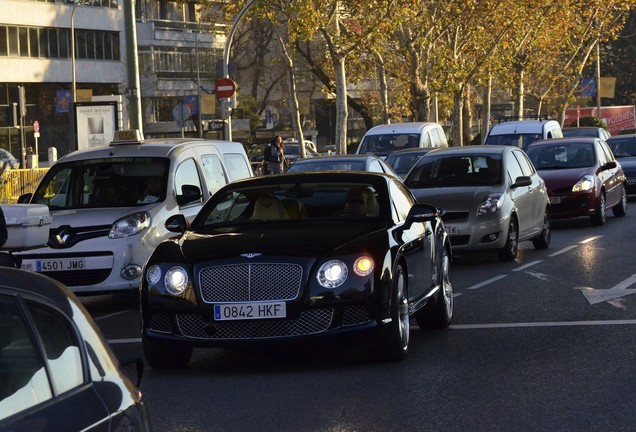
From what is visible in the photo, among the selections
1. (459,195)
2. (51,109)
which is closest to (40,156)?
(51,109)

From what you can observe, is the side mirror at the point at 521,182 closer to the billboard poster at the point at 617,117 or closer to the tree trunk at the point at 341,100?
the tree trunk at the point at 341,100

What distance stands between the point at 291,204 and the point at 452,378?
254 cm

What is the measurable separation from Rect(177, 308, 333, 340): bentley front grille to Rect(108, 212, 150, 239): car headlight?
16.4 feet

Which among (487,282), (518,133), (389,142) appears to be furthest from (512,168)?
(518,133)

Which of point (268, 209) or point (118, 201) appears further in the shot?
point (118, 201)

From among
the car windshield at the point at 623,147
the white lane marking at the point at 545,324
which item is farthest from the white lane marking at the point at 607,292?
the car windshield at the point at 623,147

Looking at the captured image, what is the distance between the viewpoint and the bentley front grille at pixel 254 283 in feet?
32.5

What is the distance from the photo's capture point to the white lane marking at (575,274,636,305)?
551 inches

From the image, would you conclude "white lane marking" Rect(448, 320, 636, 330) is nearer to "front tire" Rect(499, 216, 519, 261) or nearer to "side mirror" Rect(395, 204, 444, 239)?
"side mirror" Rect(395, 204, 444, 239)

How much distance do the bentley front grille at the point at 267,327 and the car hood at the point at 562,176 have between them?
54.6ft

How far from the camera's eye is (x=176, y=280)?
10.1 meters

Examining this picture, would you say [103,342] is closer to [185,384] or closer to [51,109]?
[185,384]

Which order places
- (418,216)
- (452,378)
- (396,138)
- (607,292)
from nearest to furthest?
(452,378) → (418,216) → (607,292) → (396,138)

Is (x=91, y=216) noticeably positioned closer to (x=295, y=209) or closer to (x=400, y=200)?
(x=295, y=209)
